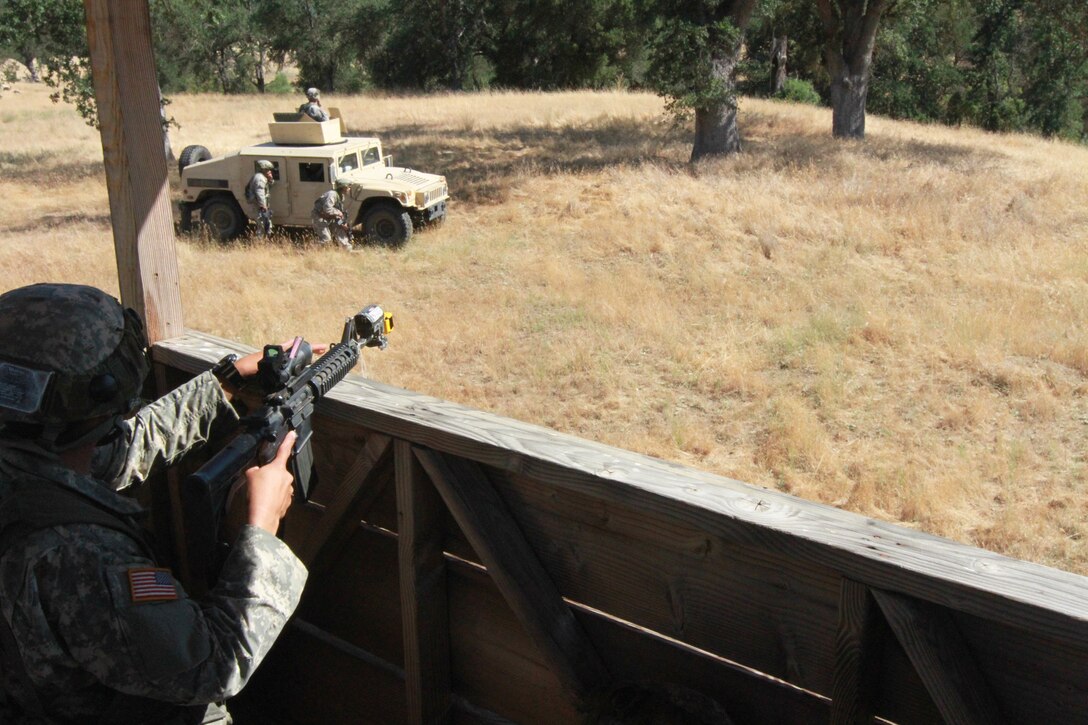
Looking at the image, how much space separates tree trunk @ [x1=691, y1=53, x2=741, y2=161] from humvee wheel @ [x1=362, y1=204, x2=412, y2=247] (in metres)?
6.64

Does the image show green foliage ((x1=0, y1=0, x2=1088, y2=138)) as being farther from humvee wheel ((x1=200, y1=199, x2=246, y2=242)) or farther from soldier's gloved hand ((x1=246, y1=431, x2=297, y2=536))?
soldier's gloved hand ((x1=246, y1=431, x2=297, y2=536))

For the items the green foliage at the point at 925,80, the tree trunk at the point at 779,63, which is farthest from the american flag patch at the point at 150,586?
the green foliage at the point at 925,80

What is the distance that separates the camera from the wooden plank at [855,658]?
1521 millimetres

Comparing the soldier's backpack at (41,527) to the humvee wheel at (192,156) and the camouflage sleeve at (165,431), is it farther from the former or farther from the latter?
the humvee wheel at (192,156)

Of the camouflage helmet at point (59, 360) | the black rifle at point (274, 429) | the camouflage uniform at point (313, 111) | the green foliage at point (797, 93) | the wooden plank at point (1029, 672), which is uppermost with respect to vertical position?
the green foliage at point (797, 93)

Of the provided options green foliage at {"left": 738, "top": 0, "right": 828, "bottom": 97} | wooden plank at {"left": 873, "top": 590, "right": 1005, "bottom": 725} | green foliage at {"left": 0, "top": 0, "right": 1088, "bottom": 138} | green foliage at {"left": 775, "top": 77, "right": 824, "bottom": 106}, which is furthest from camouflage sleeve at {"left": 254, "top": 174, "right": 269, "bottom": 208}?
green foliage at {"left": 775, "top": 77, "right": 824, "bottom": 106}

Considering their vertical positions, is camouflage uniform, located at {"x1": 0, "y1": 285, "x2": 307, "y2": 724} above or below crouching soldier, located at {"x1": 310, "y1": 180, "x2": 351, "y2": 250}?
above

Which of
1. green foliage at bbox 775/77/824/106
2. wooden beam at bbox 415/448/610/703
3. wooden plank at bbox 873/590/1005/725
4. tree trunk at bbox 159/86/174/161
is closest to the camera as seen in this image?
wooden plank at bbox 873/590/1005/725

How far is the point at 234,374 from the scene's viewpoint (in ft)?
7.54

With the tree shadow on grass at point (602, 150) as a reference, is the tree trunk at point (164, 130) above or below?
above

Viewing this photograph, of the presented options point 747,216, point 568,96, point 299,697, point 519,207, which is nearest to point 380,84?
point 568,96

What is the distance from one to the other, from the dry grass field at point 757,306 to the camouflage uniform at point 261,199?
0.36 m

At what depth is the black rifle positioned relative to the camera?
1649 mm

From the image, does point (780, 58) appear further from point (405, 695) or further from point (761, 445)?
point (405, 695)
